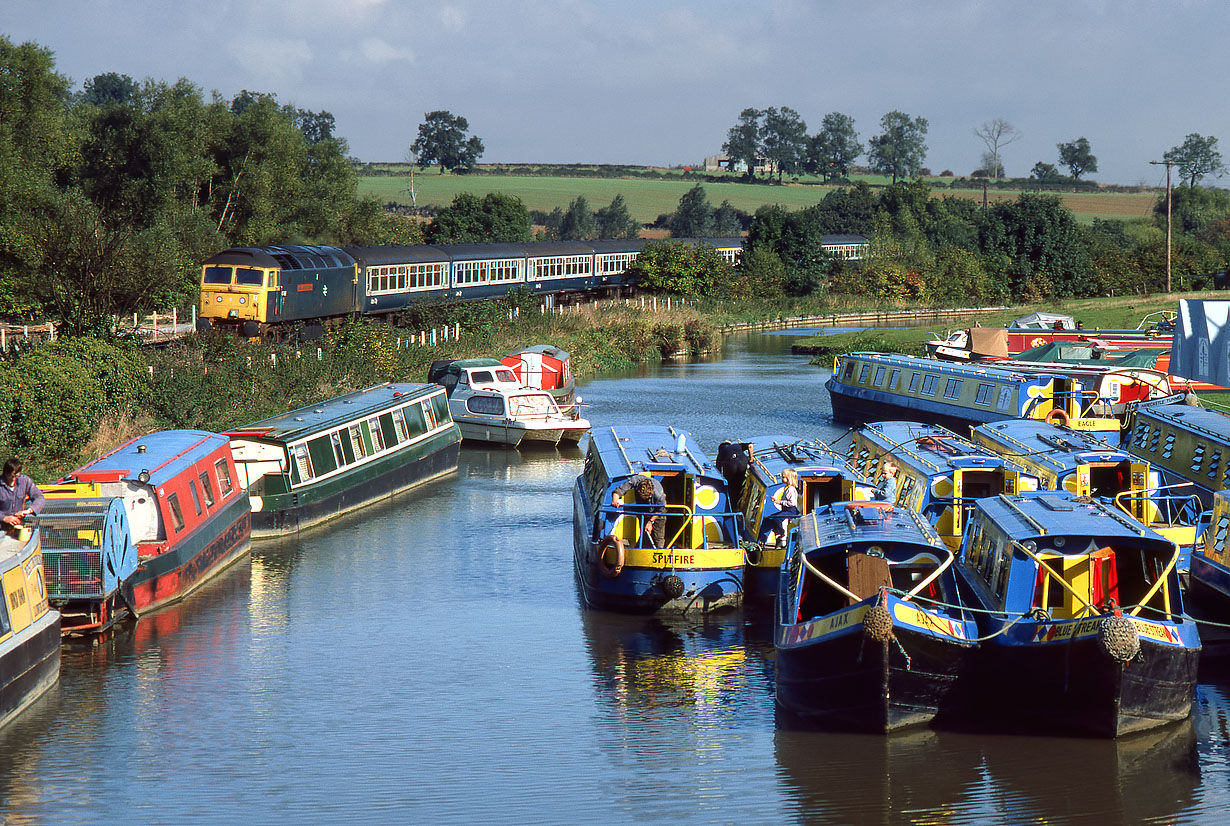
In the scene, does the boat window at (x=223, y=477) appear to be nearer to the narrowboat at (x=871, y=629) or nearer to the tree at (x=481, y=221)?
the narrowboat at (x=871, y=629)

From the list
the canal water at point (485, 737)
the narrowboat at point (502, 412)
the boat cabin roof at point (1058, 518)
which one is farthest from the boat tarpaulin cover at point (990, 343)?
the boat cabin roof at point (1058, 518)

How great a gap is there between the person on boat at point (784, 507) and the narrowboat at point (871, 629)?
14.3 ft

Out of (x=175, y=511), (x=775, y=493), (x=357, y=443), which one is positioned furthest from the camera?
(x=357, y=443)

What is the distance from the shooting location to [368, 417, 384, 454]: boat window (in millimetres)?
33787

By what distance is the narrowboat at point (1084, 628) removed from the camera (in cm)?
1627

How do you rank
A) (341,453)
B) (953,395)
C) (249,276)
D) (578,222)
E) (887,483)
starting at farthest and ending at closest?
(578,222) < (249,276) < (953,395) < (341,453) < (887,483)

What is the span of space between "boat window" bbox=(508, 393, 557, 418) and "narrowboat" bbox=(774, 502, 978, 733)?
80.0 feet

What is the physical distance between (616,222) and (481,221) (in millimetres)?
46385

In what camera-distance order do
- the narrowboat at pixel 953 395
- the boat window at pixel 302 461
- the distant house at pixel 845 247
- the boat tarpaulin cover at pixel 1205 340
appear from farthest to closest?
the distant house at pixel 845 247 → the narrowboat at pixel 953 395 → the boat tarpaulin cover at pixel 1205 340 → the boat window at pixel 302 461

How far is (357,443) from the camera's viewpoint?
32750 millimetres

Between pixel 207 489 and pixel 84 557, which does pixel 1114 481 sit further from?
pixel 84 557

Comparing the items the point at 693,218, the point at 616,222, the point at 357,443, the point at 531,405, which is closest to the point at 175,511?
the point at 357,443

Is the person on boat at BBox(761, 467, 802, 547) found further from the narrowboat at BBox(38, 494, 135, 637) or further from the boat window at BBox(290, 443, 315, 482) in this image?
the boat window at BBox(290, 443, 315, 482)

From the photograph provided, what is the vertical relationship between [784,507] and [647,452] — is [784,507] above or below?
below
